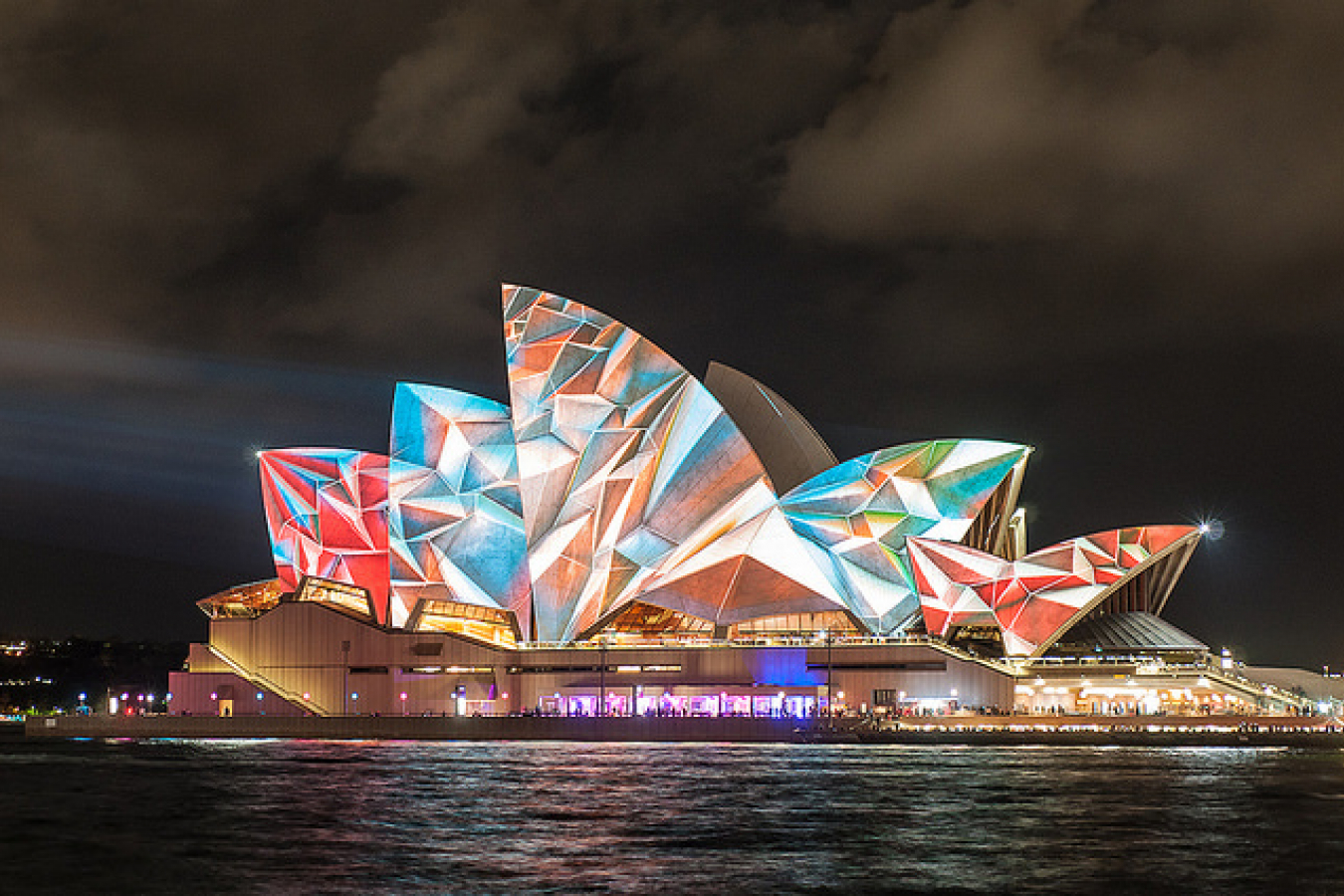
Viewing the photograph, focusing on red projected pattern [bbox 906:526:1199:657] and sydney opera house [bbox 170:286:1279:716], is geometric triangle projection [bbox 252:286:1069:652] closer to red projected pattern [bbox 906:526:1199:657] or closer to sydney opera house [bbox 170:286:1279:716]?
sydney opera house [bbox 170:286:1279:716]

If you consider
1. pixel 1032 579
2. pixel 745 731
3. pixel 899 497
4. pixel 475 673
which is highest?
pixel 899 497

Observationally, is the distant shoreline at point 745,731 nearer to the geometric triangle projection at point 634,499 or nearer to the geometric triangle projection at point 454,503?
the geometric triangle projection at point 634,499

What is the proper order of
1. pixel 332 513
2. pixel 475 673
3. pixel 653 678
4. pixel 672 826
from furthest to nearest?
pixel 332 513
pixel 475 673
pixel 653 678
pixel 672 826

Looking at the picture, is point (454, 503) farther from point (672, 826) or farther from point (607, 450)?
point (672, 826)

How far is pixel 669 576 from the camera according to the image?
83.4 metres

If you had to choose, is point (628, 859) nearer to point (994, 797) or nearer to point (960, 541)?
point (994, 797)

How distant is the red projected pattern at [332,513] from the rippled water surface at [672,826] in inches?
1419

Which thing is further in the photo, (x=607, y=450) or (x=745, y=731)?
(x=607, y=450)

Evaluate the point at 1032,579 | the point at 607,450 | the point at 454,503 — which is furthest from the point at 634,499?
the point at 1032,579

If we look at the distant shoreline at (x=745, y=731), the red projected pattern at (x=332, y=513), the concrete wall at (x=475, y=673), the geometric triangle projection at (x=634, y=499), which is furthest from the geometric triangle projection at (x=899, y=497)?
the red projected pattern at (x=332, y=513)

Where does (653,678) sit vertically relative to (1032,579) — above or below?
below

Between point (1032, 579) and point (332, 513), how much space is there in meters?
44.3

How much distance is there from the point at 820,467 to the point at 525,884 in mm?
67918

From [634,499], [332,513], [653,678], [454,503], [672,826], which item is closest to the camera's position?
[672,826]
